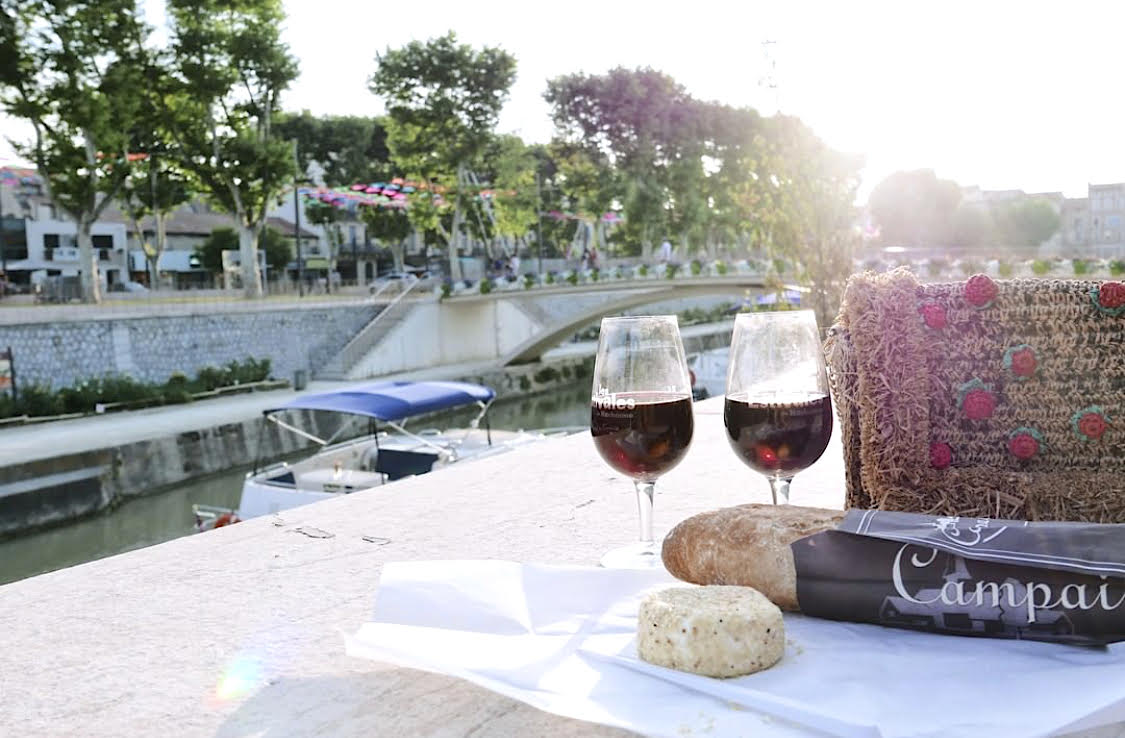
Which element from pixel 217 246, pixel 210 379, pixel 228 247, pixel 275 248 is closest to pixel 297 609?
pixel 210 379

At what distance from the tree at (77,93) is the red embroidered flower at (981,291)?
65.5 ft

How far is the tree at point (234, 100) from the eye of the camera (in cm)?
2175

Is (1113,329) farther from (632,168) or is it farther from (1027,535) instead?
(632,168)

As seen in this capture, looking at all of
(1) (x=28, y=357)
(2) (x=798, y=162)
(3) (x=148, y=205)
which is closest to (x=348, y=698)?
(2) (x=798, y=162)

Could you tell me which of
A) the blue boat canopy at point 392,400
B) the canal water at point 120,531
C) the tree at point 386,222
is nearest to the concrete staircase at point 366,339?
the canal water at point 120,531

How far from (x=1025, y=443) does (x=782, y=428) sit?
25 centimetres

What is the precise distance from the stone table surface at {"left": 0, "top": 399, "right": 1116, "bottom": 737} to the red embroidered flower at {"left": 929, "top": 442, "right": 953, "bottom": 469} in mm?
425

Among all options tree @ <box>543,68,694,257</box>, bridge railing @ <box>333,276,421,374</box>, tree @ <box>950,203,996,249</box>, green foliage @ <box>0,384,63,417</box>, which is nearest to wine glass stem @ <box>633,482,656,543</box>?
green foliage @ <box>0,384,63,417</box>

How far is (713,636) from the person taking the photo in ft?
2.70

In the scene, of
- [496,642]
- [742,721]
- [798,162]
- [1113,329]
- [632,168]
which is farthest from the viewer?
[632,168]

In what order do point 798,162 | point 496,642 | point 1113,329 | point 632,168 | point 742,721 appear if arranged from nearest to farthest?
1. point 742,721
2. point 496,642
3. point 1113,329
4. point 798,162
5. point 632,168

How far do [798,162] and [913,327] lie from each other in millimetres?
5987

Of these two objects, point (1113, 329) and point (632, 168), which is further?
point (632, 168)

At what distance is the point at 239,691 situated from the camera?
3.10 ft
